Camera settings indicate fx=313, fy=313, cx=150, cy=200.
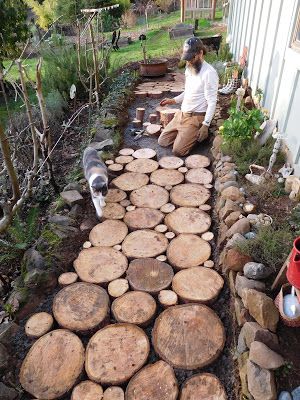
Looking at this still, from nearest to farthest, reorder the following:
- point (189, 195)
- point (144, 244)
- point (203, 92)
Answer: point (144, 244) → point (189, 195) → point (203, 92)

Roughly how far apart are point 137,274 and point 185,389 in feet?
3.05

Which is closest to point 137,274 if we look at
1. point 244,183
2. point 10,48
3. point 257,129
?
point 244,183

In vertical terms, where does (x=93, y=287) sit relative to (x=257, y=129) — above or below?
below

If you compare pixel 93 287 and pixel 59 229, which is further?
pixel 59 229

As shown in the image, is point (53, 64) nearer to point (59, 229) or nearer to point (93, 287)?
point (59, 229)

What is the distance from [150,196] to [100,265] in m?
1.06

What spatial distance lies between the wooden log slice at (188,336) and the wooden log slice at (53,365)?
1.76 feet

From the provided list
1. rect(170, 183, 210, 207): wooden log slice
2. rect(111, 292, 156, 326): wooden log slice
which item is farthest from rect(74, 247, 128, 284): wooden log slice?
rect(170, 183, 210, 207): wooden log slice

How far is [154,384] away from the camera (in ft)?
6.22

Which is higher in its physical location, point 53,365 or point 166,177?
point 166,177

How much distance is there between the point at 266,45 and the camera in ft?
14.4

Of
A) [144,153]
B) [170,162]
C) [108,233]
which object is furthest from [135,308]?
[144,153]

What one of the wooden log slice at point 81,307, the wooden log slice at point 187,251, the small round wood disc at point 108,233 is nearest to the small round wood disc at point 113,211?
the small round wood disc at point 108,233

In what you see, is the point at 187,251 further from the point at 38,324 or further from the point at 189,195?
the point at 38,324
